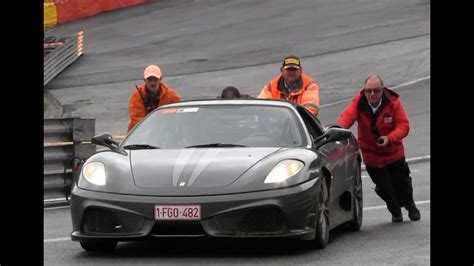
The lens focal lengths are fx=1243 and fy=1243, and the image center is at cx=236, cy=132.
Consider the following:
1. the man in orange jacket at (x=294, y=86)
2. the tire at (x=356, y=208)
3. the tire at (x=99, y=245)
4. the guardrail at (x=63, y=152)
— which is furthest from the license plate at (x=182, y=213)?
the guardrail at (x=63, y=152)

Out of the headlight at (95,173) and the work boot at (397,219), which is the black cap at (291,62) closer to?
the work boot at (397,219)

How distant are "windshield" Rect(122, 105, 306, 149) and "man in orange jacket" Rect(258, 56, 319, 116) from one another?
2.36m

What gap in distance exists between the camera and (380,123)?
39.8 ft

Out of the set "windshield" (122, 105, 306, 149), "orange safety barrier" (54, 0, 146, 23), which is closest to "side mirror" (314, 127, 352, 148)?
"windshield" (122, 105, 306, 149)

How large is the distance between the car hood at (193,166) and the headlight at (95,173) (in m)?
0.24

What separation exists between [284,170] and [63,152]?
6048 millimetres

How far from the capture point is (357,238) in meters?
10.8

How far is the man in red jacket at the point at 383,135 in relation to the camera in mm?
12078

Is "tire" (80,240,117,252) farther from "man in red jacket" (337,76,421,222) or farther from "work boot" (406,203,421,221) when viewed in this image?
"work boot" (406,203,421,221)

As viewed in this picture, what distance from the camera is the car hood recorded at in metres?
9.39

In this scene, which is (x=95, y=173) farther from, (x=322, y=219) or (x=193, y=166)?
(x=322, y=219)

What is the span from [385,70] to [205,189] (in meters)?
23.2
